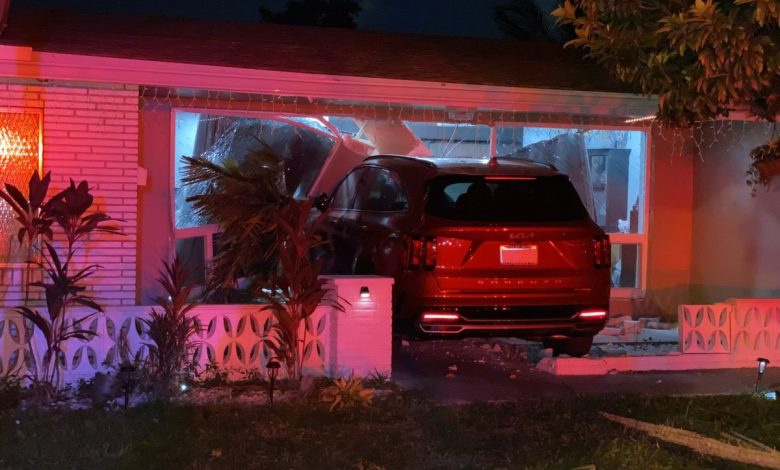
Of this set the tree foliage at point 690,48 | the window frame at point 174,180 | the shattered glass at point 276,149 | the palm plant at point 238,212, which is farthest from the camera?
the shattered glass at point 276,149

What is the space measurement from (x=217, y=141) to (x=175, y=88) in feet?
7.31

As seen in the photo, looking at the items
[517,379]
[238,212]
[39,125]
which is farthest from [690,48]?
[39,125]

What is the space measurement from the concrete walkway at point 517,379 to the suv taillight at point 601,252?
40.8 inches

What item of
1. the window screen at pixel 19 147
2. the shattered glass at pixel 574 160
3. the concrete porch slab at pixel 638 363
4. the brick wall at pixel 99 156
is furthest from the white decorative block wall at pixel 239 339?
the shattered glass at pixel 574 160

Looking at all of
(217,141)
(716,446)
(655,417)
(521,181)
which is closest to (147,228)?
(217,141)

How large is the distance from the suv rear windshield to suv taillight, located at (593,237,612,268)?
273 millimetres

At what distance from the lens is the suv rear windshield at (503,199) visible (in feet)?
25.2

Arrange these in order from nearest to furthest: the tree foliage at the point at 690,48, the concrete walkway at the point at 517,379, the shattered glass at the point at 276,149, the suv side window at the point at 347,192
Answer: the tree foliage at the point at 690,48, the concrete walkway at the point at 517,379, the suv side window at the point at 347,192, the shattered glass at the point at 276,149

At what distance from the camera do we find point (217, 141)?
10.7 meters

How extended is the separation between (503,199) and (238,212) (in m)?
2.35

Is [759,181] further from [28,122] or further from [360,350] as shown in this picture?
[28,122]

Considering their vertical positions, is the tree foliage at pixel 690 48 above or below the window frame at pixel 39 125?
above

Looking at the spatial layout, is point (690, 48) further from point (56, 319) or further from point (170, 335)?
point (56, 319)

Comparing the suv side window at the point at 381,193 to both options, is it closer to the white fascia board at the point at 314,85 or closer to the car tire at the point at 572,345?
the white fascia board at the point at 314,85
